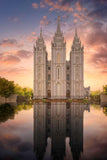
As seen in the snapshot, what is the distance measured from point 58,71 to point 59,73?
0.92m

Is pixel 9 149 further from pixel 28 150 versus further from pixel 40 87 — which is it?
pixel 40 87

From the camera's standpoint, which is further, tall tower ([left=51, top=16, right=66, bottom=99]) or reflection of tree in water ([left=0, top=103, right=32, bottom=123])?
tall tower ([left=51, top=16, right=66, bottom=99])

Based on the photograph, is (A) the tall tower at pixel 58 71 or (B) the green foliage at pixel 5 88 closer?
(B) the green foliage at pixel 5 88

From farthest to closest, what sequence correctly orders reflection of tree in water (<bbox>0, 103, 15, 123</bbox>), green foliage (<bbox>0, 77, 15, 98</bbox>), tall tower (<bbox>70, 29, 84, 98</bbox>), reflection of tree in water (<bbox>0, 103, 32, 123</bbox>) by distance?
tall tower (<bbox>70, 29, 84, 98</bbox>) → green foliage (<bbox>0, 77, 15, 98</bbox>) → reflection of tree in water (<bbox>0, 103, 32, 123</bbox>) → reflection of tree in water (<bbox>0, 103, 15, 123</bbox>)

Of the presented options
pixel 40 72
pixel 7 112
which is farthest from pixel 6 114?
pixel 40 72

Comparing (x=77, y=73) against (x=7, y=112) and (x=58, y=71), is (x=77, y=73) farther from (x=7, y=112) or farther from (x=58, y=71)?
(x=7, y=112)

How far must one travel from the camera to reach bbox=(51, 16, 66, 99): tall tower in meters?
51.9

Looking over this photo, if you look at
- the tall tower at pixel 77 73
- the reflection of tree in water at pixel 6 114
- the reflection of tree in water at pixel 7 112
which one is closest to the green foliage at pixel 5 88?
the reflection of tree in water at pixel 7 112

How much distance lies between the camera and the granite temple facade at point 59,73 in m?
52.0

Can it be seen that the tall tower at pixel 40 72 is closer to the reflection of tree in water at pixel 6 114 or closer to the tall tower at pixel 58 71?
the tall tower at pixel 58 71

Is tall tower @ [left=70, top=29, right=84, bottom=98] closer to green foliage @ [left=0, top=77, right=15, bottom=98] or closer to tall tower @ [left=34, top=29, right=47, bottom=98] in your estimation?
tall tower @ [left=34, top=29, right=47, bottom=98]

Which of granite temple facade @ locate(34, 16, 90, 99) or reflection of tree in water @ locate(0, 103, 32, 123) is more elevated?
granite temple facade @ locate(34, 16, 90, 99)

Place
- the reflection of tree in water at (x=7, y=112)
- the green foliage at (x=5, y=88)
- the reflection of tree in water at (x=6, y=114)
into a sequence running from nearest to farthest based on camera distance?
the reflection of tree in water at (x=6, y=114) → the reflection of tree in water at (x=7, y=112) → the green foliage at (x=5, y=88)

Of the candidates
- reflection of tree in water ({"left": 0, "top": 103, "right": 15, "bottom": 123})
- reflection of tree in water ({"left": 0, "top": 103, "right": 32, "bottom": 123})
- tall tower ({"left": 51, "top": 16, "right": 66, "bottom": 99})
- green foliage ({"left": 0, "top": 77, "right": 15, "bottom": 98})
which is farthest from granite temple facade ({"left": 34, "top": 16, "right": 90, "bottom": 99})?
reflection of tree in water ({"left": 0, "top": 103, "right": 15, "bottom": 123})
